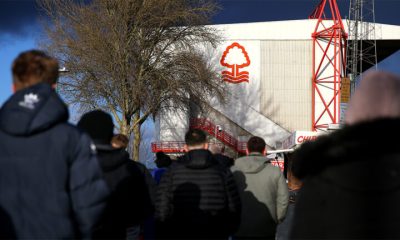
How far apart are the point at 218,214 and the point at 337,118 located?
4304cm

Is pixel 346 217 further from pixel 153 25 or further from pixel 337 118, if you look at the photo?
pixel 337 118

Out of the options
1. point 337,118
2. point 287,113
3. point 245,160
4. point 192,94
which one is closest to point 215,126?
point 287,113

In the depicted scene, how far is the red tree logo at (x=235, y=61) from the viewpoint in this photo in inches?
1848

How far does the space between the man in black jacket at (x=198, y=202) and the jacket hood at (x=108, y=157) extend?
2.20ft

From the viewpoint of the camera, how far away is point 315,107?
47281mm

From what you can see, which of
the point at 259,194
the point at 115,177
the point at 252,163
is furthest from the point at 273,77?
the point at 115,177

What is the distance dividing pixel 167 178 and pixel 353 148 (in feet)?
9.93

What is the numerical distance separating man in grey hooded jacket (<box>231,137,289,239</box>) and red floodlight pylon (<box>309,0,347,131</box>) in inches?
1605

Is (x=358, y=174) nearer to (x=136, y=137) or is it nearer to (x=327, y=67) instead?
(x=136, y=137)

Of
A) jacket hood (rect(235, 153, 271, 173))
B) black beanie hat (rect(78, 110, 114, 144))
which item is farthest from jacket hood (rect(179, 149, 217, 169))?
jacket hood (rect(235, 153, 271, 173))

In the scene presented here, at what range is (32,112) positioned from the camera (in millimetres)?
3027

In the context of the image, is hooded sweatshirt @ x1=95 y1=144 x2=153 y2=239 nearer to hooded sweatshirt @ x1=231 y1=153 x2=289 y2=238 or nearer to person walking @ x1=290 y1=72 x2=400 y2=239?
hooded sweatshirt @ x1=231 y1=153 x2=289 y2=238

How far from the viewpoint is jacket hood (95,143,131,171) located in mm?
4418

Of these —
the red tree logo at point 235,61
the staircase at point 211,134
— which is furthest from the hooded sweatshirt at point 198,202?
the red tree logo at point 235,61
